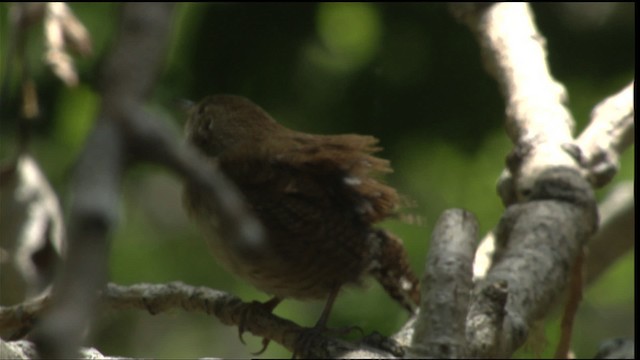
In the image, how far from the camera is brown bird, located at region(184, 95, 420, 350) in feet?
8.65

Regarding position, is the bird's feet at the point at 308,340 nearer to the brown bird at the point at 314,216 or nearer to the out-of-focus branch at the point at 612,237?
the brown bird at the point at 314,216

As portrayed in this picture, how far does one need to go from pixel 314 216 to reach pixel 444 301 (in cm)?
105

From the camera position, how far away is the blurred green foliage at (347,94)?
4203mm

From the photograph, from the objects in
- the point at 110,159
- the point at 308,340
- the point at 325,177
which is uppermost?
the point at 325,177

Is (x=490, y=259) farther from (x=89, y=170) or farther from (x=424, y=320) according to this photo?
(x=89, y=170)

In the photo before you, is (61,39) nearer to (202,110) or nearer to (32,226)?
(32,226)

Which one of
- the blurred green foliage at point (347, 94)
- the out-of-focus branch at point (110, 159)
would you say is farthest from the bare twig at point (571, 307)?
the out-of-focus branch at point (110, 159)

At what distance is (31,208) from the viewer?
7.89 feet

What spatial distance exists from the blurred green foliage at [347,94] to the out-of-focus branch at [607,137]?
3.23ft

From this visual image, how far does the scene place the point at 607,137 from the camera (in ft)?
10.2

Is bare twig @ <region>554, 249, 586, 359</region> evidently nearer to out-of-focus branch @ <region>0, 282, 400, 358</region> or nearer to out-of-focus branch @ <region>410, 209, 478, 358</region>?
out-of-focus branch @ <region>0, 282, 400, 358</region>

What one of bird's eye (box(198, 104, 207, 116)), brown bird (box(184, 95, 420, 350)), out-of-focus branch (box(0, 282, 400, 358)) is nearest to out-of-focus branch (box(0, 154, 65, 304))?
out-of-focus branch (box(0, 282, 400, 358))

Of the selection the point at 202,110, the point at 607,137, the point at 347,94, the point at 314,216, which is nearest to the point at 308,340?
the point at 314,216

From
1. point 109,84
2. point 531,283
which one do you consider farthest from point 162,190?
point 109,84
